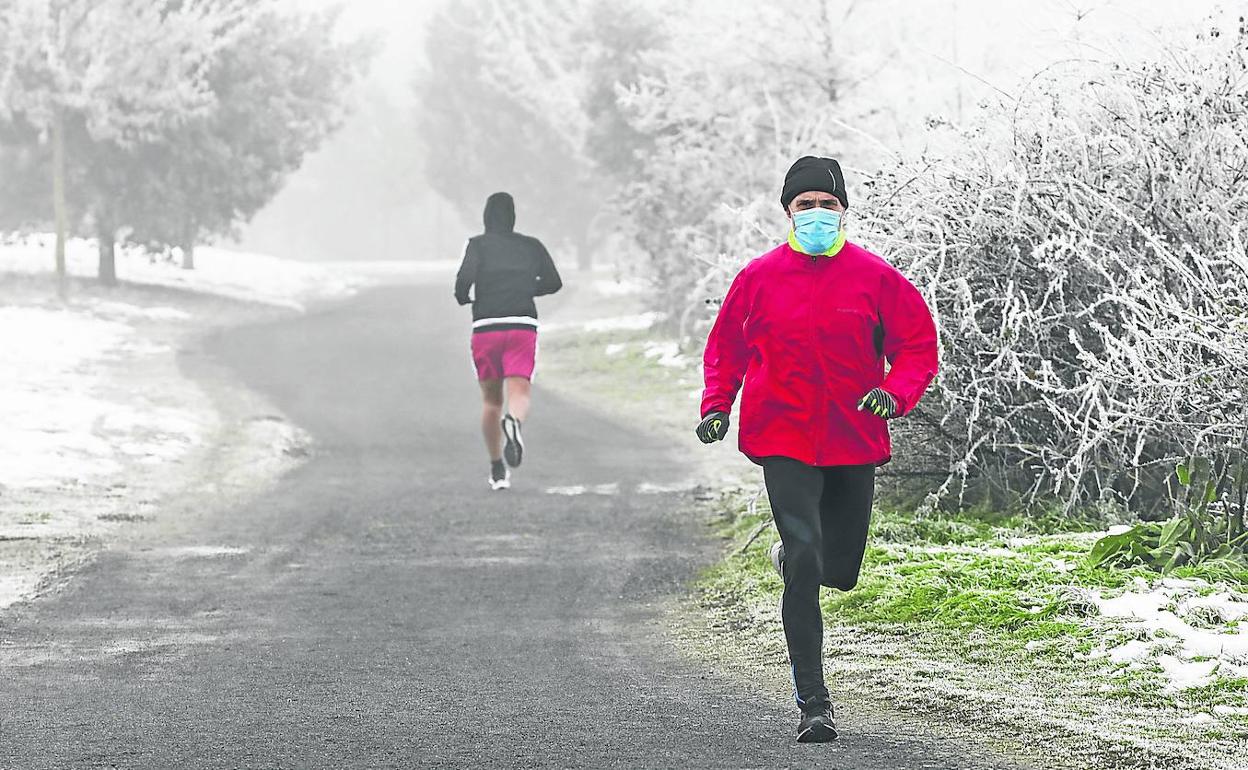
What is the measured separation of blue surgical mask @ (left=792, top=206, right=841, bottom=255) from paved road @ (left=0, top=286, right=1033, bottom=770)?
1.52m

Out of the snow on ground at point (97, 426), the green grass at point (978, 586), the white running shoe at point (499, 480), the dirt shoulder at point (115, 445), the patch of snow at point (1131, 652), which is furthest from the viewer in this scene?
the white running shoe at point (499, 480)

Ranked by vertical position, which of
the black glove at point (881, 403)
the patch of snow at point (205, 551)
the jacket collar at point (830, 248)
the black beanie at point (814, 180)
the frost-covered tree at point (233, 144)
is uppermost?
the frost-covered tree at point (233, 144)

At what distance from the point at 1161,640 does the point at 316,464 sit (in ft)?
29.8

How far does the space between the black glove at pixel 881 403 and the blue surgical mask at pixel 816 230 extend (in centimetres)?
48

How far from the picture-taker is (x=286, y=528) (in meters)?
11.2

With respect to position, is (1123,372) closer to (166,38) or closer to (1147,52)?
(1147,52)

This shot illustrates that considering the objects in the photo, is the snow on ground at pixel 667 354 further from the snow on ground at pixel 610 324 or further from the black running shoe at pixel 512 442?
the black running shoe at pixel 512 442

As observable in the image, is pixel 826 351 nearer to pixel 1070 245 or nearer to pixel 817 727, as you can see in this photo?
pixel 817 727

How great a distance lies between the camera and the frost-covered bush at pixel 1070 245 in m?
8.84

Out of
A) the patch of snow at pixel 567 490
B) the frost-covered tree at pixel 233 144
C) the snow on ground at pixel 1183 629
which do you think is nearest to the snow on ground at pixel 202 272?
the frost-covered tree at pixel 233 144

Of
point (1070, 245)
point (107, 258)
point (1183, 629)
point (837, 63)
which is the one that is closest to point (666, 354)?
point (837, 63)

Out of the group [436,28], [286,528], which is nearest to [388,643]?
[286,528]

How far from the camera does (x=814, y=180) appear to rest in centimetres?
575

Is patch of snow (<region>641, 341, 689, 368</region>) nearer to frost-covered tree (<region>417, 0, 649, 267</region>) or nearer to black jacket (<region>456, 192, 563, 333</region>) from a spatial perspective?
black jacket (<region>456, 192, 563, 333</region>)
